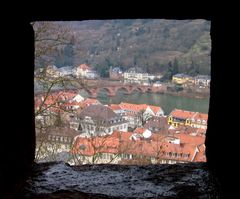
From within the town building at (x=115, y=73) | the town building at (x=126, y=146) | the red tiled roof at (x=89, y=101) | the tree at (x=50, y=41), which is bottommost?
the town building at (x=126, y=146)

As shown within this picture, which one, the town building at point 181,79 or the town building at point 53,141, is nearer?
the town building at point 53,141

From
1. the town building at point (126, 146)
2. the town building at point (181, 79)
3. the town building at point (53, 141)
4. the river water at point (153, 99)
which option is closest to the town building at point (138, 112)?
the river water at point (153, 99)

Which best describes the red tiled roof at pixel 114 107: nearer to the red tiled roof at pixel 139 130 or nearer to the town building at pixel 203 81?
the red tiled roof at pixel 139 130

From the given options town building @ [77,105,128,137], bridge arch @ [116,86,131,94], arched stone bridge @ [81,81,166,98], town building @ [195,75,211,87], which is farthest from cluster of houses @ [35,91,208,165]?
town building @ [195,75,211,87]

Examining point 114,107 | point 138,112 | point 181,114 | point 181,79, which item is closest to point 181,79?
point 181,79

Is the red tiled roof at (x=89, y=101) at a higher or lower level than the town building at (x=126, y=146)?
higher

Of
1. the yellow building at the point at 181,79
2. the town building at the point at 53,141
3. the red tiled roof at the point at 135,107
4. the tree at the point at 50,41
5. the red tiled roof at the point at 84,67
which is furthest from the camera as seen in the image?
the red tiled roof at the point at 135,107

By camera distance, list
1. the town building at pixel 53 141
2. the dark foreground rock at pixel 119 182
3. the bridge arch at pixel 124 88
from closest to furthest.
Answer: the dark foreground rock at pixel 119 182 < the town building at pixel 53 141 < the bridge arch at pixel 124 88

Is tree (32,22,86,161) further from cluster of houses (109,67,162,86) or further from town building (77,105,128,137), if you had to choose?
cluster of houses (109,67,162,86)
